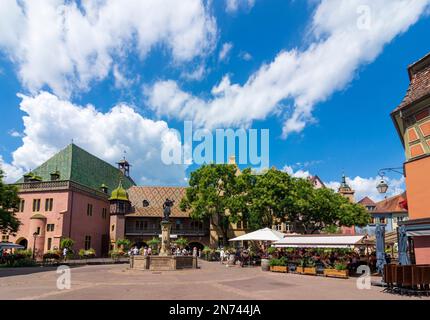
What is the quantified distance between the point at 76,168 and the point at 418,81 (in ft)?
146

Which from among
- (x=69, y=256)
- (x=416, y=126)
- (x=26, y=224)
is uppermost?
(x=416, y=126)

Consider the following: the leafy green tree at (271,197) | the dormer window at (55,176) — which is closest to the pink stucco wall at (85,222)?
the dormer window at (55,176)

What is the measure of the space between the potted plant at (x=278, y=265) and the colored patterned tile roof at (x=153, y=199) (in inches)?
1257

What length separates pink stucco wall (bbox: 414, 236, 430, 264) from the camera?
55.1 ft

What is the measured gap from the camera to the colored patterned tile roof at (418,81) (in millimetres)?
18328

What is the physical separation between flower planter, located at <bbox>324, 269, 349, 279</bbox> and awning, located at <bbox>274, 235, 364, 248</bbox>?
1543 mm

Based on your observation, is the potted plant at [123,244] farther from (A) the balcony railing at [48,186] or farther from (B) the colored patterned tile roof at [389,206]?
(B) the colored patterned tile roof at [389,206]

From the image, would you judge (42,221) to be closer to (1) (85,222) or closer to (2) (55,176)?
(1) (85,222)

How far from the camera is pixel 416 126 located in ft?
60.6

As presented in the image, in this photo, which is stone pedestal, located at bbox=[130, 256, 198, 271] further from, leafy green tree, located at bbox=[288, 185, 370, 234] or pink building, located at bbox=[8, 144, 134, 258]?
leafy green tree, located at bbox=[288, 185, 370, 234]
